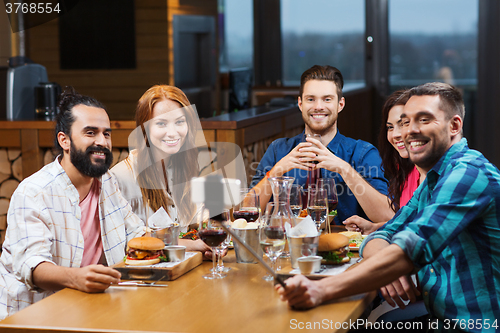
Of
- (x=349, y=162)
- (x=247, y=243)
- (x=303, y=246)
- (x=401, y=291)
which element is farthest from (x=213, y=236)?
(x=349, y=162)

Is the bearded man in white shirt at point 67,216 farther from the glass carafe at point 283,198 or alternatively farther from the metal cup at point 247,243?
the glass carafe at point 283,198

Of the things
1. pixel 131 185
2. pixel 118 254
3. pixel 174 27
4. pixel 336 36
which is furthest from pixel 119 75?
pixel 118 254

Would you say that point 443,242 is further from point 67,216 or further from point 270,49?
point 270,49

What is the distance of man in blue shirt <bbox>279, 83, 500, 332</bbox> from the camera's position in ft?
5.08

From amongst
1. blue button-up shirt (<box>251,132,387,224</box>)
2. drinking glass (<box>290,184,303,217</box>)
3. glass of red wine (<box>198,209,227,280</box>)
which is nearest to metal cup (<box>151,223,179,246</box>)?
glass of red wine (<box>198,209,227,280</box>)

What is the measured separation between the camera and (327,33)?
27.3 feet

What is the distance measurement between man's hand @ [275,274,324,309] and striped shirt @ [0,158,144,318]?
2.81ft

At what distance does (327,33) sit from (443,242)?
23.4ft

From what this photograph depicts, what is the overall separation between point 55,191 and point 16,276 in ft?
1.12

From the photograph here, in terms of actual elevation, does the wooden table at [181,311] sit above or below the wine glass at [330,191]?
below

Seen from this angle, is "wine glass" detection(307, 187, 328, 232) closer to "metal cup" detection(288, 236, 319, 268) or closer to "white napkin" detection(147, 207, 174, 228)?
"metal cup" detection(288, 236, 319, 268)

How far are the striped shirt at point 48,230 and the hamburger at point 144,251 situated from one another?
0.89 ft

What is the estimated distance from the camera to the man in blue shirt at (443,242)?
60.9 inches

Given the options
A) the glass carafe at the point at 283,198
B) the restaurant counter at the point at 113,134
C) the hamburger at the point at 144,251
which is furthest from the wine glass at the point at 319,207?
the restaurant counter at the point at 113,134
